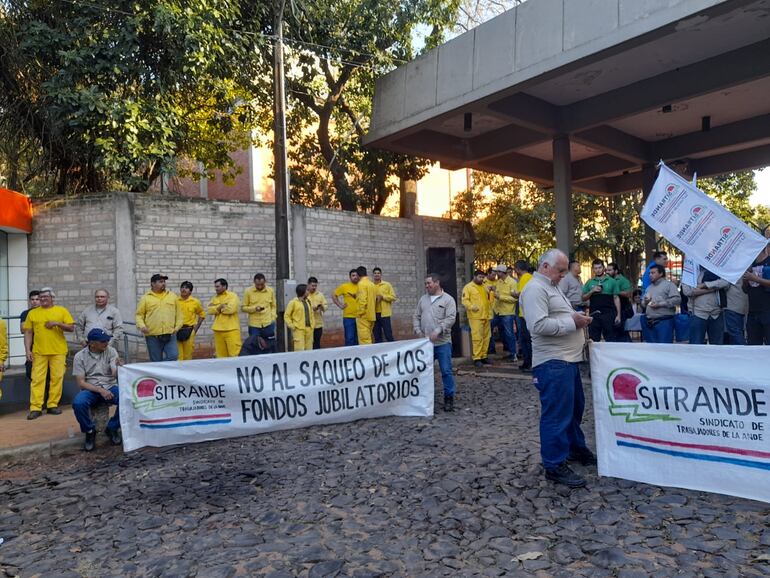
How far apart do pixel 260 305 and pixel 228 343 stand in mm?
824

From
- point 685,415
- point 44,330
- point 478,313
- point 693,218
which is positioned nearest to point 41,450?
point 44,330

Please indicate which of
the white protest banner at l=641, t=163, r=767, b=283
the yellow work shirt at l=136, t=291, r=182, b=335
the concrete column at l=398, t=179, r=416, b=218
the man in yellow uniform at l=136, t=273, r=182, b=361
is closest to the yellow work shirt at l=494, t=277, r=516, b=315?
the concrete column at l=398, t=179, r=416, b=218

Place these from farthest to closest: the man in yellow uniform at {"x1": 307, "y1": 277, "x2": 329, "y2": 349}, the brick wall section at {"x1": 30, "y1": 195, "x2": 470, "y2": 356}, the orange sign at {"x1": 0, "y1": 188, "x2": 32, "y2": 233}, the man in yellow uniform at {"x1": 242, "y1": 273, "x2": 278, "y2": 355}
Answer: the brick wall section at {"x1": 30, "y1": 195, "x2": 470, "y2": 356}
the man in yellow uniform at {"x1": 307, "y1": 277, "x2": 329, "y2": 349}
the orange sign at {"x1": 0, "y1": 188, "x2": 32, "y2": 233}
the man in yellow uniform at {"x1": 242, "y1": 273, "x2": 278, "y2": 355}

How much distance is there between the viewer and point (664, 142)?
1519 cm

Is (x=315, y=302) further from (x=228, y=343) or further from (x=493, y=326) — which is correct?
(x=493, y=326)

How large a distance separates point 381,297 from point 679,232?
666cm

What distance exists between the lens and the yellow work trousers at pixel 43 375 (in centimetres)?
802

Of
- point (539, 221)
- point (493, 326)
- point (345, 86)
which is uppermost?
point (345, 86)

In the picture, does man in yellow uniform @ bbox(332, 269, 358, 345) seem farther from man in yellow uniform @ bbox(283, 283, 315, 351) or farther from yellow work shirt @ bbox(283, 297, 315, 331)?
yellow work shirt @ bbox(283, 297, 315, 331)

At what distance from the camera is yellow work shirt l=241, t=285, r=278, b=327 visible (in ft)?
33.1

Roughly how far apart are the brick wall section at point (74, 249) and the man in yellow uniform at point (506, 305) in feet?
24.6

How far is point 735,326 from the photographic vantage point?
7723 millimetres

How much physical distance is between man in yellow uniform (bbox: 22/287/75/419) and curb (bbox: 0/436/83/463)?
5.83ft

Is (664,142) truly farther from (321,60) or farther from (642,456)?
(642,456)
